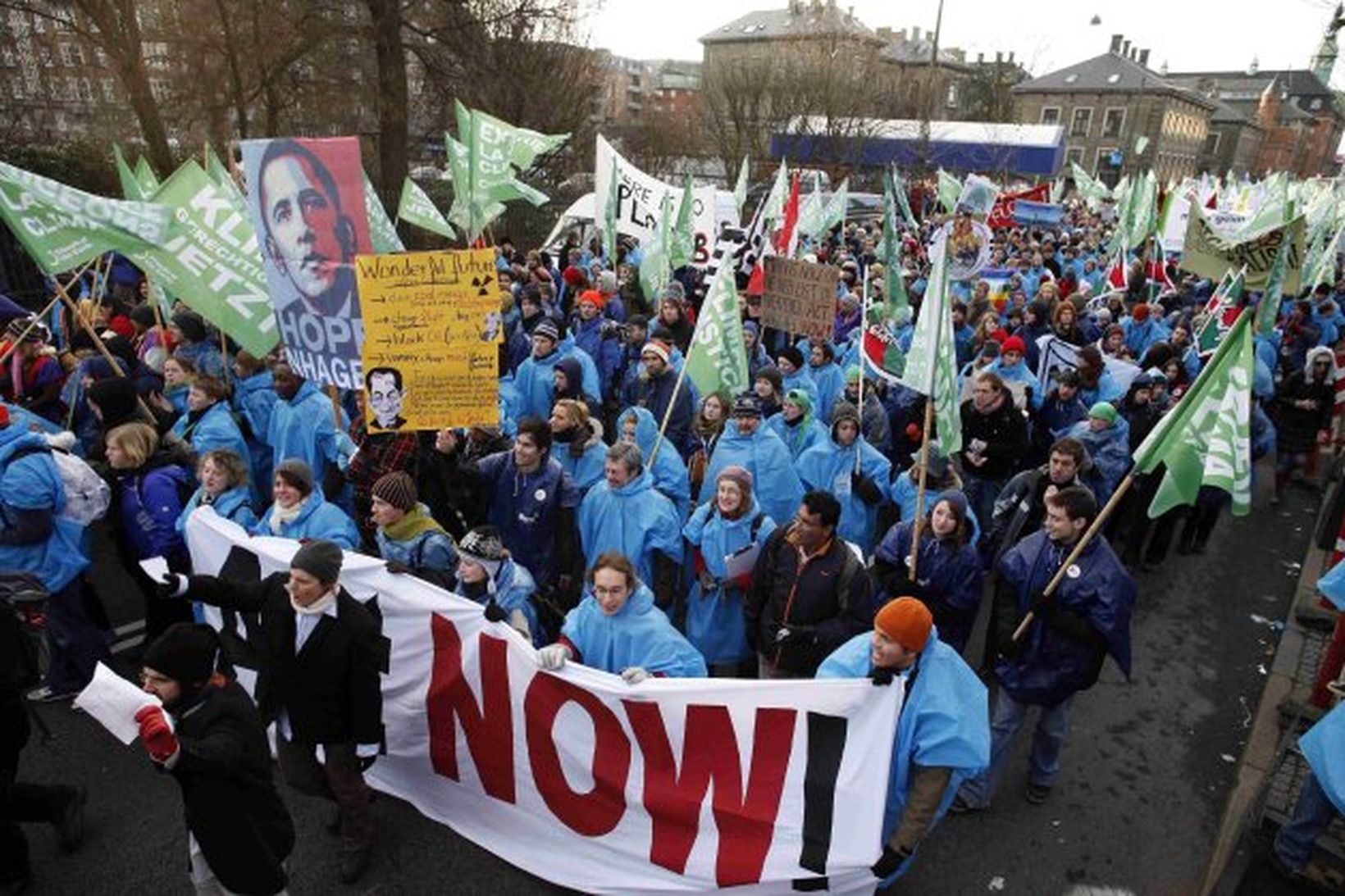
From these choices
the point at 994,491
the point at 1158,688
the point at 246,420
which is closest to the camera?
the point at 1158,688

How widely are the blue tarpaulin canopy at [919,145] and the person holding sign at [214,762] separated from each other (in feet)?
85.6

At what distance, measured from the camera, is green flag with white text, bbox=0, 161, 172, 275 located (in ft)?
17.6

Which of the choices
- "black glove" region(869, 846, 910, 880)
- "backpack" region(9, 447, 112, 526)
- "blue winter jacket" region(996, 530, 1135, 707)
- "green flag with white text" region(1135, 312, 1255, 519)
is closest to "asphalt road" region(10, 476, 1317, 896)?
"blue winter jacket" region(996, 530, 1135, 707)

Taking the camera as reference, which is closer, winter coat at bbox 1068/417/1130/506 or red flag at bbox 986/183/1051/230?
winter coat at bbox 1068/417/1130/506

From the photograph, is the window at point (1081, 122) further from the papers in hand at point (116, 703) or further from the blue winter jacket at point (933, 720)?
the papers in hand at point (116, 703)

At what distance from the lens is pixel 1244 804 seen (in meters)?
4.59

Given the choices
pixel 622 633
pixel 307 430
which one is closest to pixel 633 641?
pixel 622 633

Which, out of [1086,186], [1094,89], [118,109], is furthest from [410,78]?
[1094,89]

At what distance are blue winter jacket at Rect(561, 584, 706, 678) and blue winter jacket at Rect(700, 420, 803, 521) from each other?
1952 mm

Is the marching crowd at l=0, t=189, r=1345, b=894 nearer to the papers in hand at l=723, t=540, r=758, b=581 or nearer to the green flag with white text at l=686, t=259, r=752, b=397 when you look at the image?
the papers in hand at l=723, t=540, r=758, b=581

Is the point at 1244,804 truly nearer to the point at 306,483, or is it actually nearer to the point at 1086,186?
the point at 306,483

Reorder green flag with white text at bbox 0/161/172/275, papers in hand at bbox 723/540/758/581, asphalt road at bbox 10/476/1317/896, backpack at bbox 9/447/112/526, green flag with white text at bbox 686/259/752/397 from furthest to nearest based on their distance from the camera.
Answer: green flag with white text at bbox 686/259/752/397 → green flag with white text at bbox 0/161/172/275 → papers in hand at bbox 723/540/758/581 → backpack at bbox 9/447/112/526 → asphalt road at bbox 10/476/1317/896

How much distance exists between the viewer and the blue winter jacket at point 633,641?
3727mm

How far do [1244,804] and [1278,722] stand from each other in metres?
1.08
